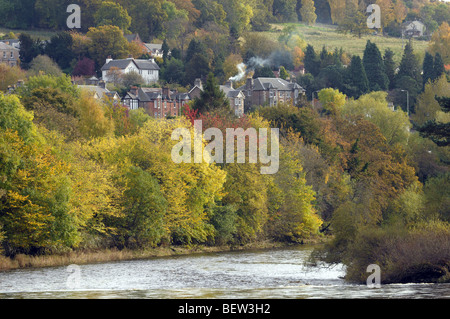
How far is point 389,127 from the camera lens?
9100 cm

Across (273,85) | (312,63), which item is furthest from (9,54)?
(273,85)

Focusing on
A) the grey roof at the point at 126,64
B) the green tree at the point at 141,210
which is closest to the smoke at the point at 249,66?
the grey roof at the point at 126,64

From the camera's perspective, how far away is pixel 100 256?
54438 millimetres

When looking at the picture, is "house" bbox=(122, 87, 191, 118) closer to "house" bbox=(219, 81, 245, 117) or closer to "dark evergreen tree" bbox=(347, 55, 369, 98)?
"house" bbox=(219, 81, 245, 117)

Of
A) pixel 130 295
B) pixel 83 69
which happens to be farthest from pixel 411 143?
pixel 83 69

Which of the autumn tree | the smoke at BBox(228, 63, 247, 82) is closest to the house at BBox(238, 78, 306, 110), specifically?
the smoke at BBox(228, 63, 247, 82)

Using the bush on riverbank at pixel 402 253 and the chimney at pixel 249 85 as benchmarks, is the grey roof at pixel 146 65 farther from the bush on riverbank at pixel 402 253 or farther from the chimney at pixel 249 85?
the bush on riverbank at pixel 402 253

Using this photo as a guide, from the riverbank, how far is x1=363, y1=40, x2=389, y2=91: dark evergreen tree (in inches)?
2810

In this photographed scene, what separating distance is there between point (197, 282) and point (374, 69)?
319 ft

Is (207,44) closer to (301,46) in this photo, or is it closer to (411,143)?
(301,46)

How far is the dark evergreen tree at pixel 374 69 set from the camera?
5226 inches

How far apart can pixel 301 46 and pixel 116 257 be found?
146 m

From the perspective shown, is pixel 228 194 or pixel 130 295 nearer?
pixel 130 295
